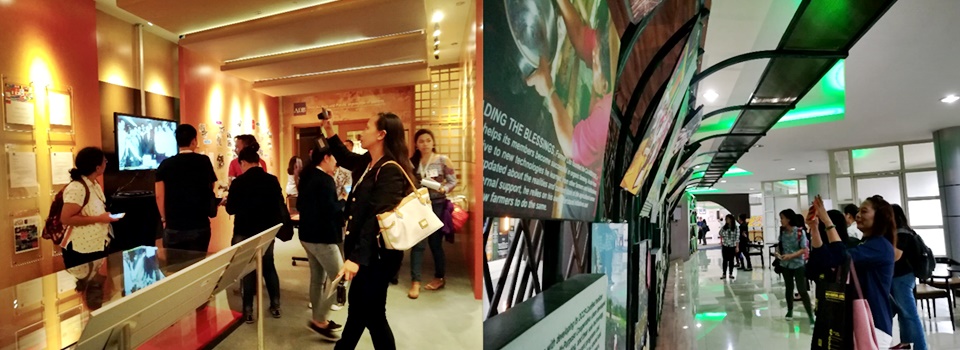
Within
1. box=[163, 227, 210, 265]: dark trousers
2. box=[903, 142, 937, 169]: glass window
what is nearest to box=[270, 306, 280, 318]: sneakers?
box=[163, 227, 210, 265]: dark trousers

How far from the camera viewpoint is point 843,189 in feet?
29.2

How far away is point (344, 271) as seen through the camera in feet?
3.83

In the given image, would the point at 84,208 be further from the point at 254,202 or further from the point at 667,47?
the point at 667,47

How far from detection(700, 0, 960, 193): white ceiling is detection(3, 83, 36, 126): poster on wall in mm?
2780

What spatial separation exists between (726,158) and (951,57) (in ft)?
13.0

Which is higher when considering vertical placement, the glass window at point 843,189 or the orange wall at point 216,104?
the orange wall at point 216,104

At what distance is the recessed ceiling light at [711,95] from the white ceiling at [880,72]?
59mm

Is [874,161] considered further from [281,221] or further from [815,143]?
[281,221]

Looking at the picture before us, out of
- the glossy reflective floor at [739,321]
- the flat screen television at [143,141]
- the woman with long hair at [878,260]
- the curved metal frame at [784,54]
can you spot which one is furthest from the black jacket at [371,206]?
the glossy reflective floor at [739,321]

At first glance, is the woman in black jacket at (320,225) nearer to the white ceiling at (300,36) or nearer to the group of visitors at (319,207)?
the group of visitors at (319,207)

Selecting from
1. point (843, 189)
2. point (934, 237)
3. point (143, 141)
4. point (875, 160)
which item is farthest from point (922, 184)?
point (143, 141)

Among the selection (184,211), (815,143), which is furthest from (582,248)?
(815,143)

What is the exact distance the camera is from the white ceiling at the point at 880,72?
96.0 inches

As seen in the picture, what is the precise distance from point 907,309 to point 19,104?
18.5 ft
